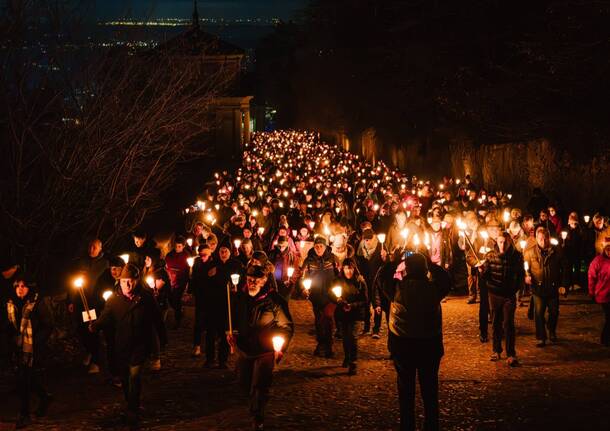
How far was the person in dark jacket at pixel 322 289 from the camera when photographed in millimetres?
10492

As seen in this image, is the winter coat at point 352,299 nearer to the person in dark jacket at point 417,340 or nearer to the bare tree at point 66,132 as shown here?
the person in dark jacket at point 417,340

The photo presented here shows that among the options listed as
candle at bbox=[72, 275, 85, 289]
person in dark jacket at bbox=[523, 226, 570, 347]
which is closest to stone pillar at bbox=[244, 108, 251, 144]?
person in dark jacket at bbox=[523, 226, 570, 347]

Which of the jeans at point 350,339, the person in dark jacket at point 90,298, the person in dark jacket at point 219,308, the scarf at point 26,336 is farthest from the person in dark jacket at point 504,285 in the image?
the scarf at point 26,336

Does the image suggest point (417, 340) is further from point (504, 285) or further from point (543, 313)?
point (543, 313)

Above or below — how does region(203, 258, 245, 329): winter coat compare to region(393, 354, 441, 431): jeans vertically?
above

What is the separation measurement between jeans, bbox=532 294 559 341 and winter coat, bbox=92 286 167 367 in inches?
227

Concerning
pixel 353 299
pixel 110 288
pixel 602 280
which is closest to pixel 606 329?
pixel 602 280

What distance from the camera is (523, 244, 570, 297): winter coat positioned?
10945 millimetres

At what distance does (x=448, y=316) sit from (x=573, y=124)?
1044cm

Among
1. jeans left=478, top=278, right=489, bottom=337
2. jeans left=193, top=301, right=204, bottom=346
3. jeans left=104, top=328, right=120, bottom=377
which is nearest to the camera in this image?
jeans left=104, top=328, right=120, bottom=377

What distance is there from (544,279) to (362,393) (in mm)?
3552

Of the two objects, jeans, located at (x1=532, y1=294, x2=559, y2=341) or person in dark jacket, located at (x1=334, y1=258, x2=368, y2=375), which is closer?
person in dark jacket, located at (x1=334, y1=258, x2=368, y2=375)

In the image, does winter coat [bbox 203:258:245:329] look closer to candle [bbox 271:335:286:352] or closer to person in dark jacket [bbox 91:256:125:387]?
person in dark jacket [bbox 91:256:125:387]

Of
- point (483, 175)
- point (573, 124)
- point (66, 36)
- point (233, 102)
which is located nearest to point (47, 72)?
point (66, 36)
